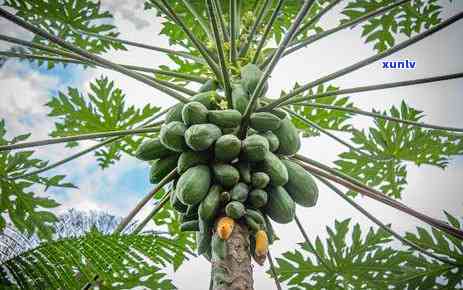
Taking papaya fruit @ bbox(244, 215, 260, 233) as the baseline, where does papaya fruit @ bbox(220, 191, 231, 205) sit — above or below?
above

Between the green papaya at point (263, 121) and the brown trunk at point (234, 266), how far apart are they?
55 cm

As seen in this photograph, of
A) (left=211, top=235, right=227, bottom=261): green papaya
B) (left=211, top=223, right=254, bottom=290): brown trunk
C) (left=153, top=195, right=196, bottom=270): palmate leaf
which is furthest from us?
(left=153, top=195, right=196, bottom=270): palmate leaf

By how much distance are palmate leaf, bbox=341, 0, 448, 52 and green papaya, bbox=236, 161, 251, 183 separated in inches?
90.6

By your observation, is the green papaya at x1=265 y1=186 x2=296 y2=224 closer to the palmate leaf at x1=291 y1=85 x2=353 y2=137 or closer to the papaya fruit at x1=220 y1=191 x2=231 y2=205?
the papaya fruit at x1=220 y1=191 x2=231 y2=205

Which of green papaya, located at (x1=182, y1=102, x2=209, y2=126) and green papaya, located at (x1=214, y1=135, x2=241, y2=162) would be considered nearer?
green papaya, located at (x1=214, y1=135, x2=241, y2=162)

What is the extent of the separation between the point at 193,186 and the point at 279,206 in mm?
403

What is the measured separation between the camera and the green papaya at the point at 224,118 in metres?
1.99

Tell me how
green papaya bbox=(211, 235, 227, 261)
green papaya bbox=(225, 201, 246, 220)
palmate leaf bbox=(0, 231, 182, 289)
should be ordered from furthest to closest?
green papaya bbox=(225, 201, 246, 220) < green papaya bbox=(211, 235, 227, 261) < palmate leaf bbox=(0, 231, 182, 289)

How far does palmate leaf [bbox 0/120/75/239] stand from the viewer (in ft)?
Answer: 10.5

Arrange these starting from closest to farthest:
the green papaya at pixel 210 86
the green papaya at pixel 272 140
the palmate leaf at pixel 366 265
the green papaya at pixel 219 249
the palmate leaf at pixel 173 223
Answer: the green papaya at pixel 219 249 → the green papaya at pixel 272 140 → the green papaya at pixel 210 86 → the palmate leaf at pixel 366 265 → the palmate leaf at pixel 173 223

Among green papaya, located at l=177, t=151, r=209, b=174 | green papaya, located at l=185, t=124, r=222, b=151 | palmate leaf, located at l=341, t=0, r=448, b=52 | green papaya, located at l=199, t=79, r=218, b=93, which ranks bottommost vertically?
green papaya, located at l=177, t=151, r=209, b=174

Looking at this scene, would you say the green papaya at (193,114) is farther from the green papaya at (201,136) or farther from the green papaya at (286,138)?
the green papaya at (286,138)

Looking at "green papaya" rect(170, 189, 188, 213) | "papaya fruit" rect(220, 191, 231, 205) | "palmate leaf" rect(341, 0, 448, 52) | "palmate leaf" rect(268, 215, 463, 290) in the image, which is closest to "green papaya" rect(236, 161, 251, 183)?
"papaya fruit" rect(220, 191, 231, 205)

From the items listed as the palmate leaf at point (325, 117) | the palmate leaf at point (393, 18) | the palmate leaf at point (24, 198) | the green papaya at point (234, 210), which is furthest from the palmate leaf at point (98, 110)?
the green papaya at point (234, 210)
